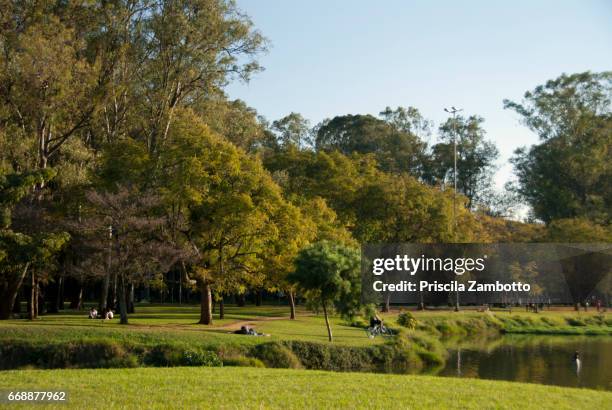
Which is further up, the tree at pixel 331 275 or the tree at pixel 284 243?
the tree at pixel 284 243

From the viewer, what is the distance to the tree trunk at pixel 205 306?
39062mm

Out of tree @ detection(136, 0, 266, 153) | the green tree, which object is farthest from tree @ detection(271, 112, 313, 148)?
tree @ detection(136, 0, 266, 153)

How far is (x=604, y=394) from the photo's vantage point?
20.8 meters

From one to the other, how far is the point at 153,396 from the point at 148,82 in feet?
117

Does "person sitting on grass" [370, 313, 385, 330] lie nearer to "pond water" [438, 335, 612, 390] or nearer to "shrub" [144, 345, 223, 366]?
"pond water" [438, 335, 612, 390]

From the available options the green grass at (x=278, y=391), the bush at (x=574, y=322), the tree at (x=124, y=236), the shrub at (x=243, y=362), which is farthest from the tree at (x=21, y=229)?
the bush at (x=574, y=322)

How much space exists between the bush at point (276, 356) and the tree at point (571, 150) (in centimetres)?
5075

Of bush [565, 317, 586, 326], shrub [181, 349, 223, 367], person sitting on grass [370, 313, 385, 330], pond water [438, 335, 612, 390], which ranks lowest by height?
pond water [438, 335, 612, 390]

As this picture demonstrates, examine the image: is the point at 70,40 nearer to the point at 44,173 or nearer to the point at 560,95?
the point at 44,173

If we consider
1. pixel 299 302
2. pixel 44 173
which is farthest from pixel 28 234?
pixel 299 302

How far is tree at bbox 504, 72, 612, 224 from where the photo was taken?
74.1 metres

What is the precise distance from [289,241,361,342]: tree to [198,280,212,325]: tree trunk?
754 cm

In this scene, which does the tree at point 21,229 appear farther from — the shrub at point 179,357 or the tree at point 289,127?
the tree at point 289,127

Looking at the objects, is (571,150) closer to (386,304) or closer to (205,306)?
(386,304)
